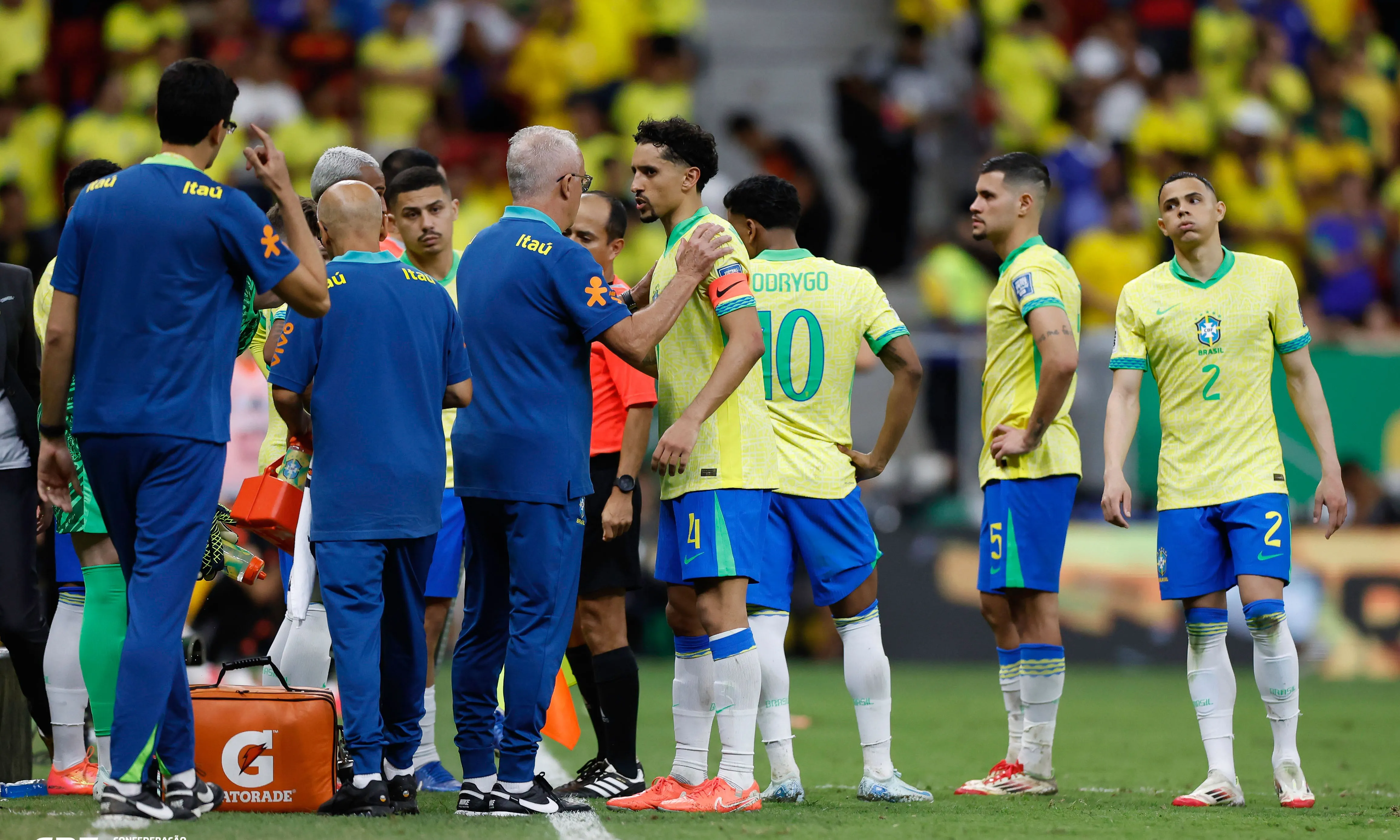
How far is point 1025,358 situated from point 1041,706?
1.50 m

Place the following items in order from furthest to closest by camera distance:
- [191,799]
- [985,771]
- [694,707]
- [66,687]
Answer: [985,771] → [694,707] → [66,687] → [191,799]

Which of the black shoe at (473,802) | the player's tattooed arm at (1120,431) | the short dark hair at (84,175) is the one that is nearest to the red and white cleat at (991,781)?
the player's tattooed arm at (1120,431)

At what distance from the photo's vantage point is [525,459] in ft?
17.9

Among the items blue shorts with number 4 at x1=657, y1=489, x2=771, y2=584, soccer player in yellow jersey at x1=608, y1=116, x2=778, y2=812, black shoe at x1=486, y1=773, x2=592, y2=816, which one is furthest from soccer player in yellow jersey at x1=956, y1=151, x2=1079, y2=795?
black shoe at x1=486, y1=773, x2=592, y2=816

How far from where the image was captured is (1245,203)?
56.0 ft

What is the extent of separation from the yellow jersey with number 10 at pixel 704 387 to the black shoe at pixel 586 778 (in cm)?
133

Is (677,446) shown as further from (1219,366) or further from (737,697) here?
(1219,366)

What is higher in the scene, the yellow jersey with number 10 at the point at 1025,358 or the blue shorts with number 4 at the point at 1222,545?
the yellow jersey with number 10 at the point at 1025,358

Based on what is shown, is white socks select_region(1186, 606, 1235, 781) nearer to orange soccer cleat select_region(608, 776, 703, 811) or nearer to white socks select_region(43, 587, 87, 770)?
orange soccer cleat select_region(608, 776, 703, 811)

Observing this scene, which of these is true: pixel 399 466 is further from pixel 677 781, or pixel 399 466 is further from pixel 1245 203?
pixel 1245 203

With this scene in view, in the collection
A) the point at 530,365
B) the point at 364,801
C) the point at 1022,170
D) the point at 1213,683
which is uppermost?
the point at 1022,170

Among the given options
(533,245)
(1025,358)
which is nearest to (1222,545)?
(1025,358)

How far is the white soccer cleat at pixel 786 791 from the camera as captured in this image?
6.29 meters

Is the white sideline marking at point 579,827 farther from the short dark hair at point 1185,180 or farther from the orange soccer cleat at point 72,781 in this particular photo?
the short dark hair at point 1185,180
